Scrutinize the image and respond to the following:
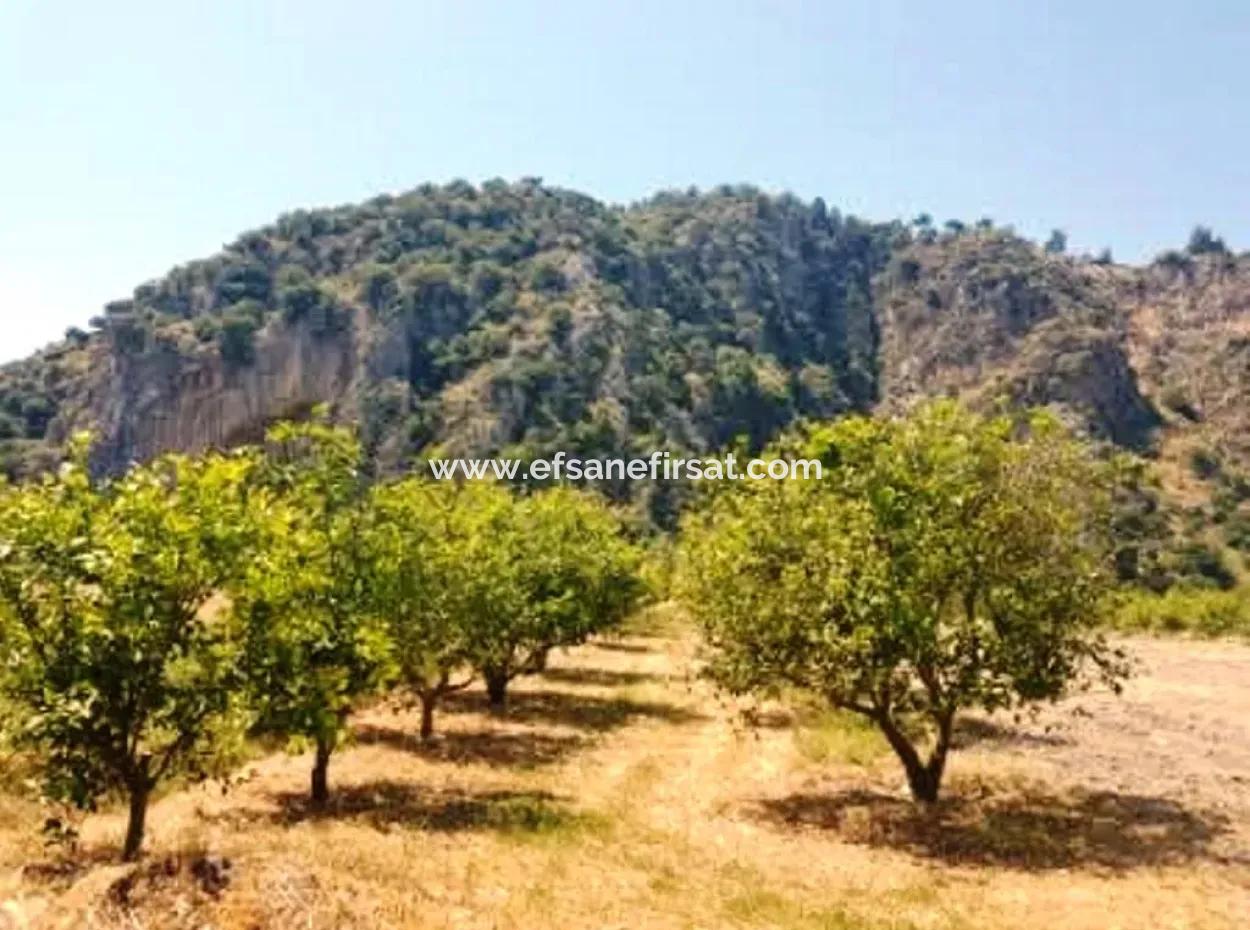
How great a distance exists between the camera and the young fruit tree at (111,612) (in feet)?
65.8

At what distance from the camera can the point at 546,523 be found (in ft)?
184

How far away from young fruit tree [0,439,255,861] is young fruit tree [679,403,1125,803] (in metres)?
13.0

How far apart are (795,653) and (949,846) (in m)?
5.21

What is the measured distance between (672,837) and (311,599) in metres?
8.63

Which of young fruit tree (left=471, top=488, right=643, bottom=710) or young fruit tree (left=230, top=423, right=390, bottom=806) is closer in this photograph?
young fruit tree (left=230, top=423, right=390, bottom=806)

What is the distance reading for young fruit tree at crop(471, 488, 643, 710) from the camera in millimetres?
40906

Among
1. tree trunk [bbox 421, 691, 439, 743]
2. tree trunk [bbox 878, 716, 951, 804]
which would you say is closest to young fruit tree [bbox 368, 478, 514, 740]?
tree trunk [bbox 421, 691, 439, 743]

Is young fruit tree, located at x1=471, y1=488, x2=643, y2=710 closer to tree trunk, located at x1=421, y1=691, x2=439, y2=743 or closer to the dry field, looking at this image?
tree trunk, located at x1=421, y1=691, x2=439, y2=743

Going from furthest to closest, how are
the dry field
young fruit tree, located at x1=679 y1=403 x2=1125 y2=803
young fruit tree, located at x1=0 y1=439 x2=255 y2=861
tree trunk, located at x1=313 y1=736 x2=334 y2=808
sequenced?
1. tree trunk, located at x1=313 y1=736 x2=334 y2=808
2. young fruit tree, located at x1=679 y1=403 x2=1125 y2=803
3. young fruit tree, located at x1=0 y1=439 x2=255 y2=861
4. the dry field

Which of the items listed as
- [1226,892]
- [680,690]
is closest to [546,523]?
[680,690]

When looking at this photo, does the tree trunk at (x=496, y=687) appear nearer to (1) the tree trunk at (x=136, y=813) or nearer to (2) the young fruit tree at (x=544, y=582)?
(2) the young fruit tree at (x=544, y=582)

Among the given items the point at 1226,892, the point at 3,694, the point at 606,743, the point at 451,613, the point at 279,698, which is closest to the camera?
the point at 3,694

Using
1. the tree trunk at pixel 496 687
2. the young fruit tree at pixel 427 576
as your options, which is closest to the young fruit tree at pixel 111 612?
the young fruit tree at pixel 427 576

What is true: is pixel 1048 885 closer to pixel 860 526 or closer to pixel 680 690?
pixel 860 526
